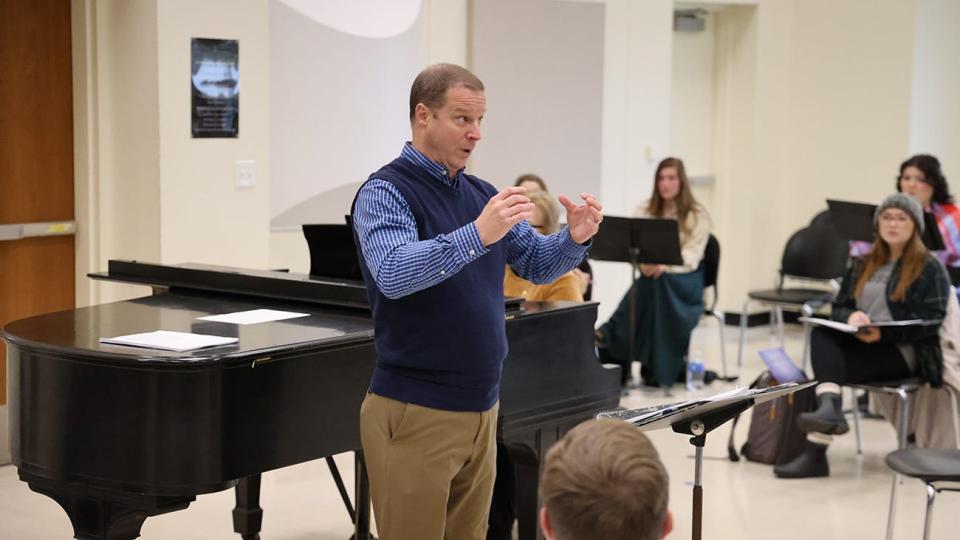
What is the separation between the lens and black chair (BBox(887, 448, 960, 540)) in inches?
161

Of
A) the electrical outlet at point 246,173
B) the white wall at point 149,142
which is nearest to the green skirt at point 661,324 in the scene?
the electrical outlet at point 246,173

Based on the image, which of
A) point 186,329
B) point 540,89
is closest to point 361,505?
point 186,329

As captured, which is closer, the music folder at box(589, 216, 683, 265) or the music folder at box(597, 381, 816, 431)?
the music folder at box(597, 381, 816, 431)

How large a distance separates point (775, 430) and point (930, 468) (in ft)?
5.51

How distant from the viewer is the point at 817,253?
8055 mm

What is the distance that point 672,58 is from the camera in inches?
367

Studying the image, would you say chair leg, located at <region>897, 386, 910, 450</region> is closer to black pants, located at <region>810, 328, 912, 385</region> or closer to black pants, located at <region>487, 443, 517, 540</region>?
black pants, located at <region>810, 328, 912, 385</region>

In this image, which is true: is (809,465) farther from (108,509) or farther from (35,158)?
(35,158)

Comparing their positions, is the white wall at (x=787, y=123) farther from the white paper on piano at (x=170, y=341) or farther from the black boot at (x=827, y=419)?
the white paper on piano at (x=170, y=341)

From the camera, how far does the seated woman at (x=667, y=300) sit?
24.2 feet

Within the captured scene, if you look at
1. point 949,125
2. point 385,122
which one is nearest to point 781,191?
point 949,125

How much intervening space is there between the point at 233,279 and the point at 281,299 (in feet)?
0.65

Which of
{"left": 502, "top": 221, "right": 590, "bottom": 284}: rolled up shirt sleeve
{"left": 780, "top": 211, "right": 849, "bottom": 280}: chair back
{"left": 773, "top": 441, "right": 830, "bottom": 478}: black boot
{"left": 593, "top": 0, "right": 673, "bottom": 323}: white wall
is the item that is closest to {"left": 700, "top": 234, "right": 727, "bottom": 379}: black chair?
{"left": 780, "top": 211, "right": 849, "bottom": 280}: chair back

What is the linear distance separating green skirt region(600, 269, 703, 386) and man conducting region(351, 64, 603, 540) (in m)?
4.46
